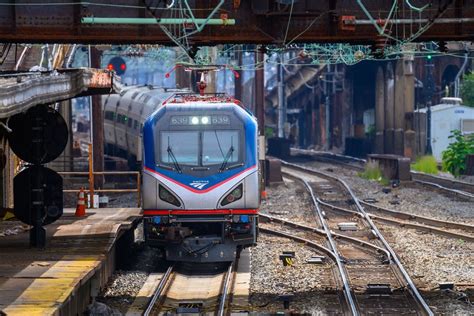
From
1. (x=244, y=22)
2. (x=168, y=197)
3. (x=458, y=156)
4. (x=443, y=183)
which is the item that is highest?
(x=244, y=22)

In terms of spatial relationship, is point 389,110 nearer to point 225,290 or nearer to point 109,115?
point 109,115

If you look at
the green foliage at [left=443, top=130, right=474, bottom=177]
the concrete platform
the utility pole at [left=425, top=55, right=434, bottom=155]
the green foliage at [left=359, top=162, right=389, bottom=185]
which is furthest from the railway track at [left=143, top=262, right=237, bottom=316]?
the utility pole at [left=425, top=55, right=434, bottom=155]

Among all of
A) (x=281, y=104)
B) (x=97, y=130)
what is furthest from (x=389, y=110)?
(x=97, y=130)

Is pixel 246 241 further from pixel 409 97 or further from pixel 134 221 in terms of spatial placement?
pixel 409 97

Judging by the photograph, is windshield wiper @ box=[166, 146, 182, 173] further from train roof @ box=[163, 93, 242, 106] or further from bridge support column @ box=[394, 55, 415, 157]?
bridge support column @ box=[394, 55, 415, 157]

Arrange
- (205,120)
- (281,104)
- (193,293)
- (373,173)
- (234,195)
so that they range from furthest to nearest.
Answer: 1. (281,104)
2. (373,173)
3. (205,120)
4. (234,195)
5. (193,293)

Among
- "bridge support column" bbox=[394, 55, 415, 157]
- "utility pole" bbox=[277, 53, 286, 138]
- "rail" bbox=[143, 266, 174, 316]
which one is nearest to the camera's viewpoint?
"rail" bbox=[143, 266, 174, 316]

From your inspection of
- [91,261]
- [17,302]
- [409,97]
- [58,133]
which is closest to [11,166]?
[58,133]

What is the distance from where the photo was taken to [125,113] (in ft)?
118

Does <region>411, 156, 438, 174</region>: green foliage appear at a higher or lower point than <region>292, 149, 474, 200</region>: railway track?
higher

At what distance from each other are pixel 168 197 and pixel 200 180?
2.03ft

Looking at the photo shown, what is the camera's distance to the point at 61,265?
1433 centimetres

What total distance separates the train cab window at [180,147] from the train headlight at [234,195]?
82cm

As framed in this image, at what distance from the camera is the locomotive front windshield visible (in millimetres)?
17672
